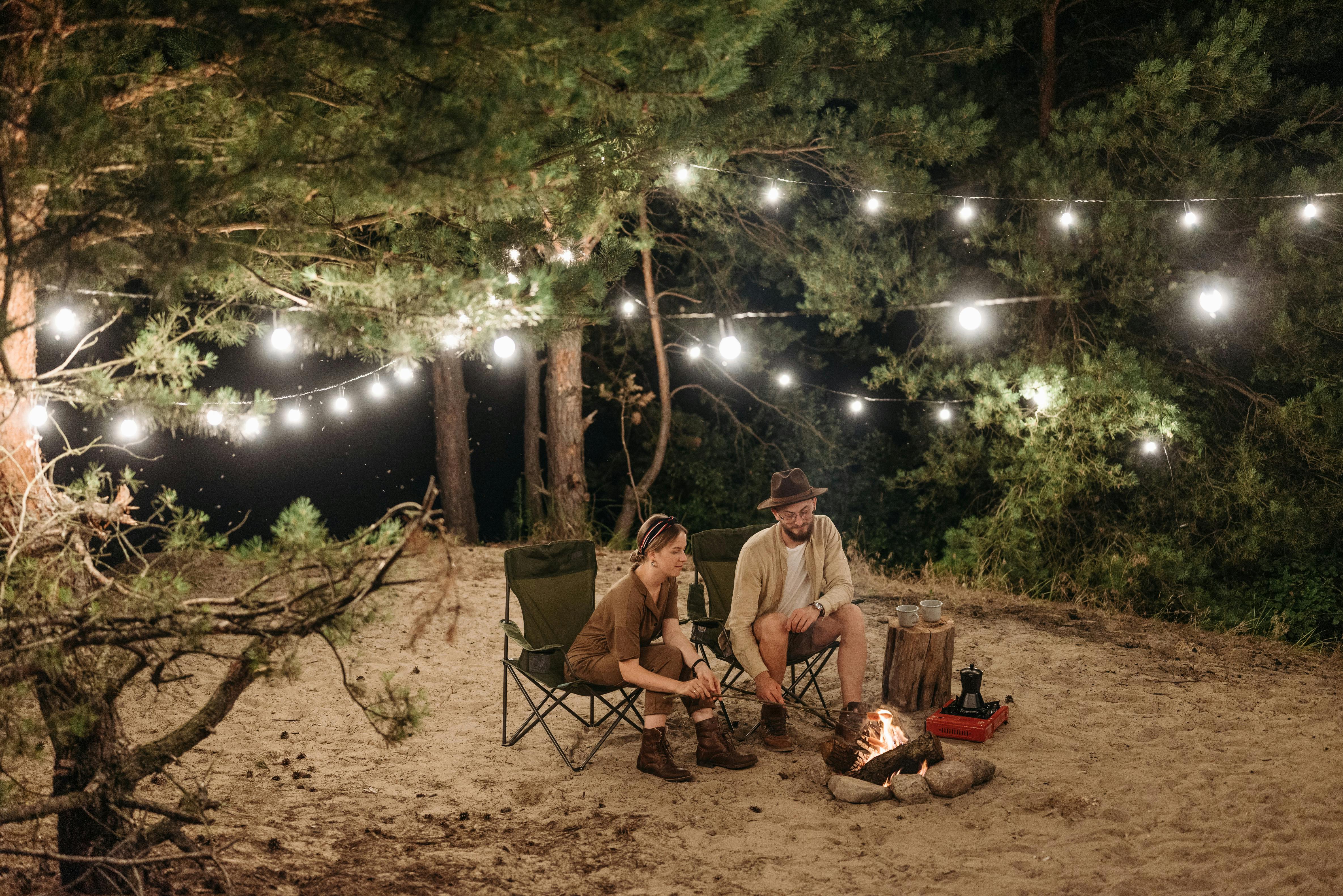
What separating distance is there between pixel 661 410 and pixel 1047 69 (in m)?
4.54

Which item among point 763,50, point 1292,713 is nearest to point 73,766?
point 1292,713

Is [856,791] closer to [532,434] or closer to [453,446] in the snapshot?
[453,446]

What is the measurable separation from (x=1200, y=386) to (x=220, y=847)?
Answer: 303 inches

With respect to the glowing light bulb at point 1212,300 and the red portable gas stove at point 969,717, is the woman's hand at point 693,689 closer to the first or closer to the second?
the red portable gas stove at point 969,717

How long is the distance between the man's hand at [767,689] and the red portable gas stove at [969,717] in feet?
2.01

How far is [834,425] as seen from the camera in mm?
10414

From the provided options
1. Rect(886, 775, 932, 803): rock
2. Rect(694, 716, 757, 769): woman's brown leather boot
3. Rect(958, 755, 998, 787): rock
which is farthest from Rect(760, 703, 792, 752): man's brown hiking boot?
Rect(958, 755, 998, 787): rock

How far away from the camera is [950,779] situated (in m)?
3.44

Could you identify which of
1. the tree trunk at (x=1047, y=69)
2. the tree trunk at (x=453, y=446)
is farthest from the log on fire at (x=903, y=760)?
the tree trunk at (x=453, y=446)

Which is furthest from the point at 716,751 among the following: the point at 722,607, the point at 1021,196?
the point at 1021,196

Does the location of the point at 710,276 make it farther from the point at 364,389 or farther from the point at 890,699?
the point at 890,699

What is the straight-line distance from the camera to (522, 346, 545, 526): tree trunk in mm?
9922

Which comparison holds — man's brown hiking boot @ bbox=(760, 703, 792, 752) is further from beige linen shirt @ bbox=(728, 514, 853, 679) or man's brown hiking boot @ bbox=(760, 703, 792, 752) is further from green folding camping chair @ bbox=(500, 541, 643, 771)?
green folding camping chair @ bbox=(500, 541, 643, 771)

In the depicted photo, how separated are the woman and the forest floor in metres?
0.10
